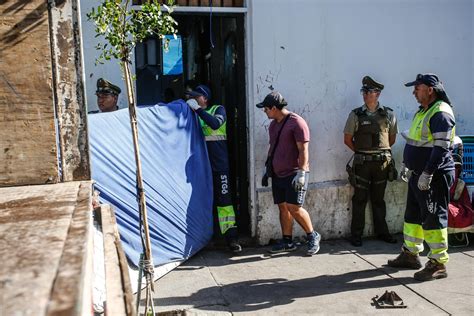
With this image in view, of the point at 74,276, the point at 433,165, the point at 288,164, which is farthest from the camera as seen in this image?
the point at 288,164

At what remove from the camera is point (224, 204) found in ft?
19.5

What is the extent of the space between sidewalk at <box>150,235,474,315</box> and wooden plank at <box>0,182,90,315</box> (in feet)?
9.54

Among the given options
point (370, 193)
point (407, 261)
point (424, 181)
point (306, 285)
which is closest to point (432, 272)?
point (407, 261)

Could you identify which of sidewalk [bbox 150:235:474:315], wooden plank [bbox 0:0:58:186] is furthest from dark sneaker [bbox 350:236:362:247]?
wooden plank [bbox 0:0:58:186]

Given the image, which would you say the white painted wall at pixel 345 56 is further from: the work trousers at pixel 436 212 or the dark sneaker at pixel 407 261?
the work trousers at pixel 436 212

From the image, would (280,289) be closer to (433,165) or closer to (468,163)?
(433,165)

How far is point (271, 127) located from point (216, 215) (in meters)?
1.24

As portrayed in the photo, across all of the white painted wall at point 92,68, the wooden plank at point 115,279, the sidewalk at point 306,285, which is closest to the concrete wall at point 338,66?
the sidewalk at point 306,285

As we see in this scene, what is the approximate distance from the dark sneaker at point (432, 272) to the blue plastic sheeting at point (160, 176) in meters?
2.35

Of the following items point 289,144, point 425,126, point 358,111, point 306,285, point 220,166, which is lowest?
point 306,285

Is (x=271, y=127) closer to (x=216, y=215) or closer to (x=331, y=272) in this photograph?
(x=216, y=215)

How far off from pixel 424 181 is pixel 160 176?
2.59 metres

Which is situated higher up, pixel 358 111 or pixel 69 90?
pixel 69 90

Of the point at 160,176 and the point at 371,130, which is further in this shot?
the point at 371,130
